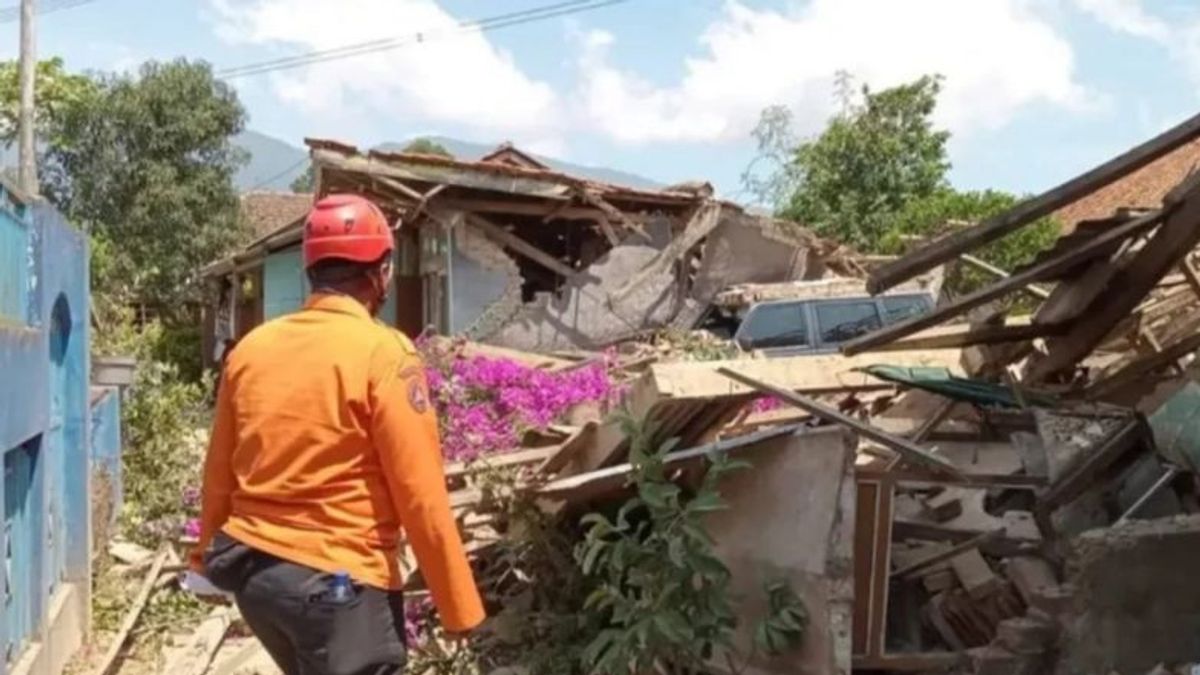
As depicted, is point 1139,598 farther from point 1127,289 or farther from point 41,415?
point 41,415

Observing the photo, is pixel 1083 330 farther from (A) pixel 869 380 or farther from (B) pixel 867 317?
(B) pixel 867 317

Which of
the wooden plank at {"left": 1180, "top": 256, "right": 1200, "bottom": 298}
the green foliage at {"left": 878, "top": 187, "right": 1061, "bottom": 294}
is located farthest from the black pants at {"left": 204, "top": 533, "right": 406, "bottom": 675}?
the green foliage at {"left": 878, "top": 187, "right": 1061, "bottom": 294}

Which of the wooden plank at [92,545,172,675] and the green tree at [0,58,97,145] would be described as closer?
the wooden plank at [92,545,172,675]

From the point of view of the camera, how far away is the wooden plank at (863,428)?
523cm

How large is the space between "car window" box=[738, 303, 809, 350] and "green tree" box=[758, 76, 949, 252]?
36.3 ft

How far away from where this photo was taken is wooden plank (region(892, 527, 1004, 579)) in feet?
18.5

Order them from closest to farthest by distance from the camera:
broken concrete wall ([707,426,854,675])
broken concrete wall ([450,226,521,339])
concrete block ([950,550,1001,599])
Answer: broken concrete wall ([707,426,854,675])
concrete block ([950,550,1001,599])
broken concrete wall ([450,226,521,339])

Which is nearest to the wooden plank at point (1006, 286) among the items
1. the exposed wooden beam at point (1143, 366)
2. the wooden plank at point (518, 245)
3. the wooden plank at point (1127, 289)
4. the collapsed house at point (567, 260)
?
the wooden plank at point (1127, 289)

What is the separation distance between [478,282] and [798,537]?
13.1 metres

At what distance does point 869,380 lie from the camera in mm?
7234

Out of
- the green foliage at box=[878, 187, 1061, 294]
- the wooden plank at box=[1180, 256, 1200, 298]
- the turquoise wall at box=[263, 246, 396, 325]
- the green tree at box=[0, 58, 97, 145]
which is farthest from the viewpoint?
the green tree at box=[0, 58, 97, 145]

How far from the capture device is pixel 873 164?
25672 mm

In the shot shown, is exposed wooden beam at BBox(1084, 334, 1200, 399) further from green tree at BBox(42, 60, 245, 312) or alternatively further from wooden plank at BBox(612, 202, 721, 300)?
green tree at BBox(42, 60, 245, 312)

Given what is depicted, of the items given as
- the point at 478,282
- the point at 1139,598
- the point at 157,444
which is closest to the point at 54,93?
the point at 478,282
